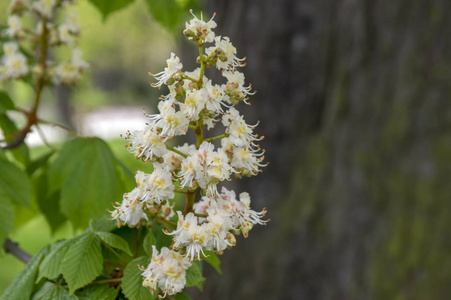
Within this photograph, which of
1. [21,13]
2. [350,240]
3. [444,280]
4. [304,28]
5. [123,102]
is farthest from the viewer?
[123,102]

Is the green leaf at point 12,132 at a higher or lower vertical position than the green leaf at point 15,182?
higher

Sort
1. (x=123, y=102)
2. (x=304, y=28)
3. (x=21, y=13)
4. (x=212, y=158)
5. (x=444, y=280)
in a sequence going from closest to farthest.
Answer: (x=212, y=158) < (x=21, y=13) < (x=444, y=280) < (x=304, y=28) < (x=123, y=102)

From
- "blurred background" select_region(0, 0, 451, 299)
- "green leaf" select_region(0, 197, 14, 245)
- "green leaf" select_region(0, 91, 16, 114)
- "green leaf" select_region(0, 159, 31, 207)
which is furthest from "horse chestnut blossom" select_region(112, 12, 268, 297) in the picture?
"blurred background" select_region(0, 0, 451, 299)

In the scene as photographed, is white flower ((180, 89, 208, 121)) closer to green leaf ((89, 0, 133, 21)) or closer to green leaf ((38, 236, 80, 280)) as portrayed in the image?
green leaf ((38, 236, 80, 280))

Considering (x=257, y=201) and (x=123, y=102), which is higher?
(x=123, y=102)

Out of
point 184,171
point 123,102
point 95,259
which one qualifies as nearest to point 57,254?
point 95,259

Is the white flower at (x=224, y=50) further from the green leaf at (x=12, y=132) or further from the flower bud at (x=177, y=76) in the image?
the green leaf at (x=12, y=132)

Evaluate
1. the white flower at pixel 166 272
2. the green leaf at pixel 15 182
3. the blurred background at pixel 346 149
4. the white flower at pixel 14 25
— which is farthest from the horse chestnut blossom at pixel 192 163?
the blurred background at pixel 346 149

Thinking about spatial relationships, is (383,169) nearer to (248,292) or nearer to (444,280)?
(444,280)

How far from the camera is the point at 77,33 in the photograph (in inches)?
85.4

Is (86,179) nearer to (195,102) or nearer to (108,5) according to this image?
(108,5)

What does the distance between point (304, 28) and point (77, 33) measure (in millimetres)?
1814

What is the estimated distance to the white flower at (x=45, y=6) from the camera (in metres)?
2.02

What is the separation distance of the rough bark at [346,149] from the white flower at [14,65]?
1.79m
